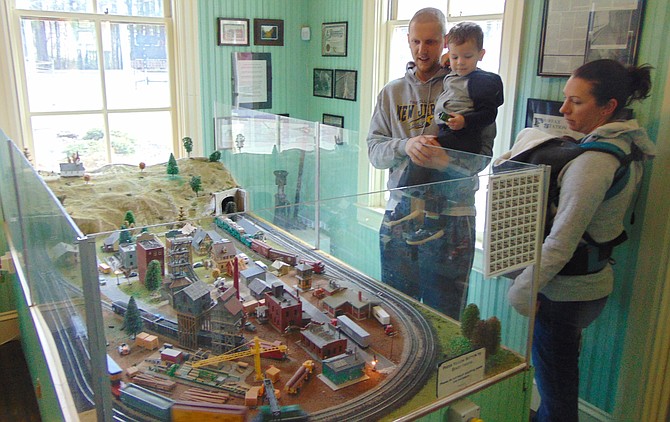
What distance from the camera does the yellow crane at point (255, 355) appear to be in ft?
3.51

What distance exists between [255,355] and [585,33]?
1.86 metres

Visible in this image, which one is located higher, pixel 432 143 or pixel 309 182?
pixel 432 143

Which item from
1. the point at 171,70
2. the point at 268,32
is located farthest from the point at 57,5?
the point at 268,32

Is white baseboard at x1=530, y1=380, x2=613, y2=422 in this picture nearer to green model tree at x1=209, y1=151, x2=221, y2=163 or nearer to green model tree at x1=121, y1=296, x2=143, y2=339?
green model tree at x1=121, y1=296, x2=143, y2=339

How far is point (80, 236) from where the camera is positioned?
Result: 2.71 ft

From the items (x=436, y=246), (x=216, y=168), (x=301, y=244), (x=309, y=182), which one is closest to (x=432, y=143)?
(x=436, y=246)

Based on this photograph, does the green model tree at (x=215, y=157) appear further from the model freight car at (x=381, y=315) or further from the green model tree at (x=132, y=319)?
the green model tree at (x=132, y=319)

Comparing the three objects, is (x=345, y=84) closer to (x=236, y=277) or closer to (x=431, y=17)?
(x=431, y=17)

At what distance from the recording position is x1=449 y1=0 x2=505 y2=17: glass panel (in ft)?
8.66

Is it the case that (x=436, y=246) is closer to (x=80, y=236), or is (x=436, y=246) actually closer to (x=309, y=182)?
(x=80, y=236)

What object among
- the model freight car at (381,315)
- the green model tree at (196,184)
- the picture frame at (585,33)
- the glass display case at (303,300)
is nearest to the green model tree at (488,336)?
the glass display case at (303,300)

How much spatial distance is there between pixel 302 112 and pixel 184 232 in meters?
3.21

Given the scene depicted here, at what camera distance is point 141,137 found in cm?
375

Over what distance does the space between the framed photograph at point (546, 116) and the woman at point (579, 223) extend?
0.46 metres
